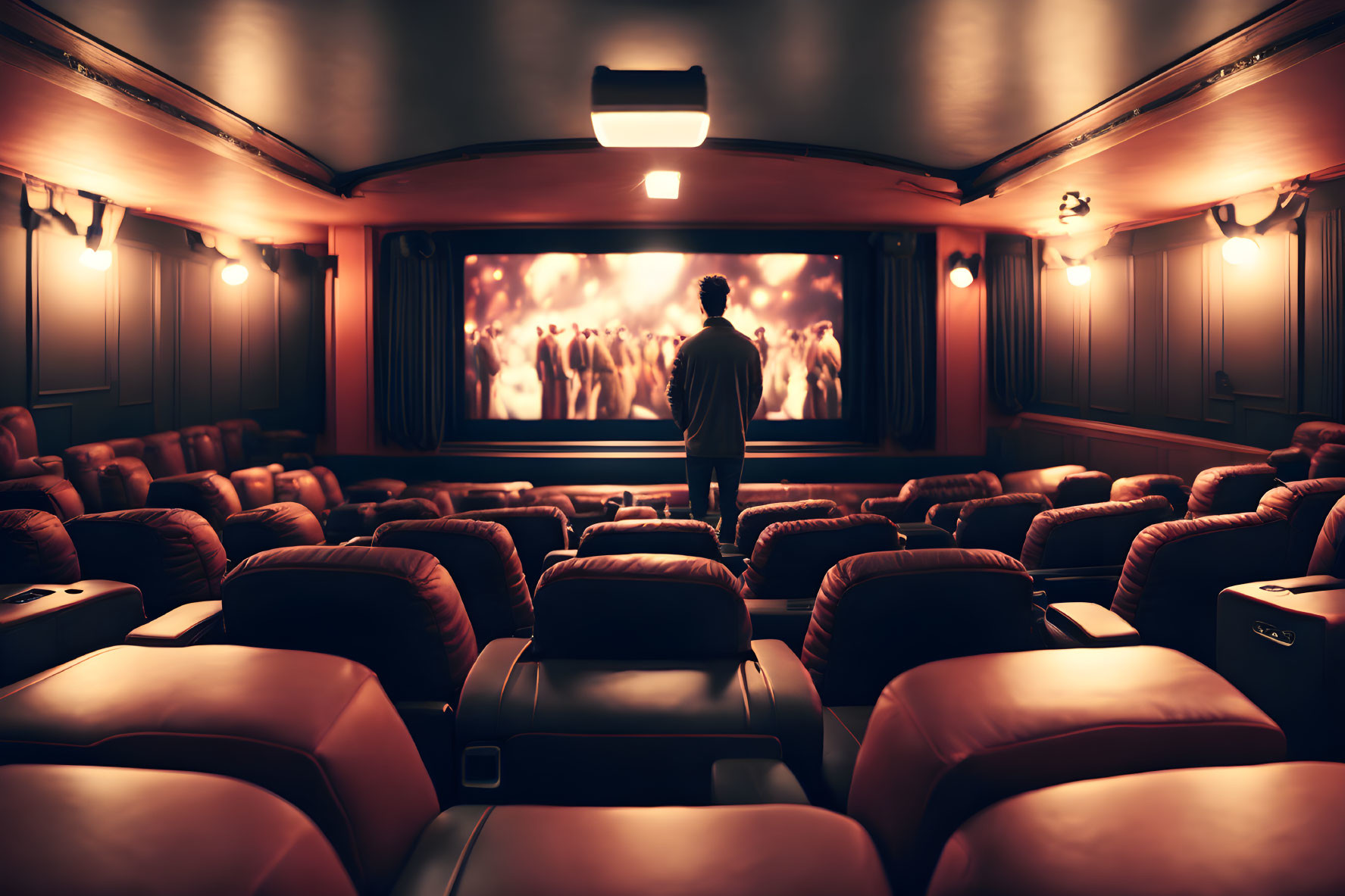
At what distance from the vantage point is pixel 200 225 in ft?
22.0

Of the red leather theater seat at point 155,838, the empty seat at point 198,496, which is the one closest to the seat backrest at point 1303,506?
the red leather theater seat at point 155,838

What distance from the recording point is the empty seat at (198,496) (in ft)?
11.2

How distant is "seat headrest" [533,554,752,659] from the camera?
1.26m

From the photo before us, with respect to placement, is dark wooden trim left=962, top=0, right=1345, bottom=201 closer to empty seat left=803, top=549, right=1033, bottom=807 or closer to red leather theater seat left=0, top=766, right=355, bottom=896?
empty seat left=803, top=549, right=1033, bottom=807

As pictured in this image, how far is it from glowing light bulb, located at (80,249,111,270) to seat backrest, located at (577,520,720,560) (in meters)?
5.24

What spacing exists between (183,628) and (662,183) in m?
3.92

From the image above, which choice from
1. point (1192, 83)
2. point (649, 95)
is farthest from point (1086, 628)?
point (1192, 83)

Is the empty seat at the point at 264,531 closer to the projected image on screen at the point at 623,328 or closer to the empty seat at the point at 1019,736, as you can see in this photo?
the empty seat at the point at 1019,736

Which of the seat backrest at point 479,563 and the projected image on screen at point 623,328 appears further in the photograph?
the projected image on screen at point 623,328

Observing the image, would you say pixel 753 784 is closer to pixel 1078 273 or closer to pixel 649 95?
pixel 649 95

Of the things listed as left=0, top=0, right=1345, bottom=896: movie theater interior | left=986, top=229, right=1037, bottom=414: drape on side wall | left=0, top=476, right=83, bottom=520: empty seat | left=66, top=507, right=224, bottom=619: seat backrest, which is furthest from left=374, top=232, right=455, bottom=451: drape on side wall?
left=986, top=229, right=1037, bottom=414: drape on side wall

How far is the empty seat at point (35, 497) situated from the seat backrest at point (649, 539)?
2.62 metres

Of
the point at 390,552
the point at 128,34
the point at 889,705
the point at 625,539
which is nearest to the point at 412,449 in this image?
the point at 128,34

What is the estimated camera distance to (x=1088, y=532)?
2.36m
